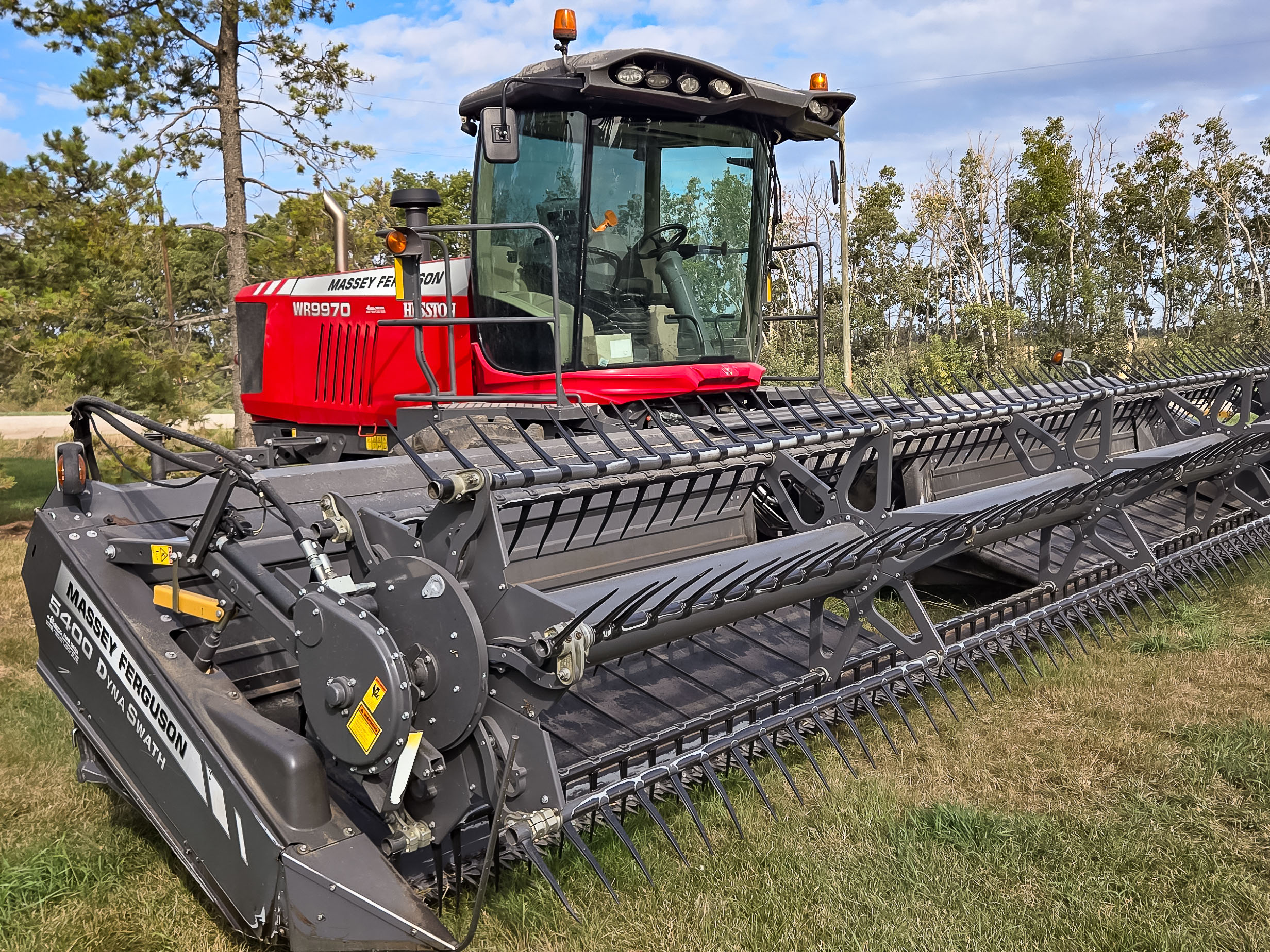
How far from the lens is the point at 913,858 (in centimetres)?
268

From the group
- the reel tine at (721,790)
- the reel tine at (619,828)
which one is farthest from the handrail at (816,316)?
the reel tine at (619,828)

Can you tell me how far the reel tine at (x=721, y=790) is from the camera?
271 cm

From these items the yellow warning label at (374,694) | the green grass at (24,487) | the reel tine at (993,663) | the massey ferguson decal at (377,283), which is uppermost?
the massey ferguson decal at (377,283)

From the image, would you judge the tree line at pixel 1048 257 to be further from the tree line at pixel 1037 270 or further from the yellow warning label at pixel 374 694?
the yellow warning label at pixel 374 694

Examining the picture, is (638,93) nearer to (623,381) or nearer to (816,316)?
(623,381)

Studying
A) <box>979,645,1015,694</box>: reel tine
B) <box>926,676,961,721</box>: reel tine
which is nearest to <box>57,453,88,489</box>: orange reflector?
<box>926,676,961,721</box>: reel tine

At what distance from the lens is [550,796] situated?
7.00 feet

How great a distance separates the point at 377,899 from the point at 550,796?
0.42 meters

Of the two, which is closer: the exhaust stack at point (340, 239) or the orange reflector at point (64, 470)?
the orange reflector at point (64, 470)

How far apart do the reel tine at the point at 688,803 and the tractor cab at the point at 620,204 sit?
2.12m

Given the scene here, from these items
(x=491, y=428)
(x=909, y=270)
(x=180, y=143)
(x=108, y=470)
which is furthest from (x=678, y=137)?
(x=909, y=270)

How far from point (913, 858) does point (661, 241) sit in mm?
2859

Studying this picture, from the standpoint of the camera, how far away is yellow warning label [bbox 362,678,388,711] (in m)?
2.12

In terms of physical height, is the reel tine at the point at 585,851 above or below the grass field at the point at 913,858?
above
